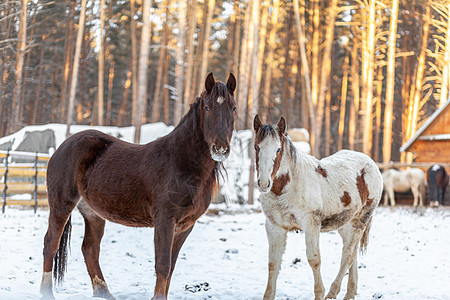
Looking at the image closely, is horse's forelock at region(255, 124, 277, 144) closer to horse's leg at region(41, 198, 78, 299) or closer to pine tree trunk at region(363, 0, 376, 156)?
horse's leg at region(41, 198, 78, 299)

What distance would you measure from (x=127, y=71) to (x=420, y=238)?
87.3ft

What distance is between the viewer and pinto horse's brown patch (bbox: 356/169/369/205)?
17.4 feet

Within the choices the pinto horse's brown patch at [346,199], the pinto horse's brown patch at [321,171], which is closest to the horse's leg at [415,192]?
the pinto horse's brown patch at [346,199]

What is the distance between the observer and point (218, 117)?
11.5 feet

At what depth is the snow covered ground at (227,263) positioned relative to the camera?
5.27 meters

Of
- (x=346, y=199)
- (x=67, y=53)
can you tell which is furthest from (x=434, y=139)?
(x=67, y=53)

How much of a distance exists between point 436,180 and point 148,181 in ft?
49.5

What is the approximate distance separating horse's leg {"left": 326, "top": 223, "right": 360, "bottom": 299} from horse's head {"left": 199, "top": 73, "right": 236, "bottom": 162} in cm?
258

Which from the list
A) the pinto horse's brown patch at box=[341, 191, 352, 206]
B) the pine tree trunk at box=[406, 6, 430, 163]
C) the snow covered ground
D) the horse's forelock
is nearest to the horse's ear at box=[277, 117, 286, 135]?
the horse's forelock

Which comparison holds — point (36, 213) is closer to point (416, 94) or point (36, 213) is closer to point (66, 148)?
point (66, 148)

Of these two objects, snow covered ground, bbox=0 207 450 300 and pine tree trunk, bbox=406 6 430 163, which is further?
pine tree trunk, bbox=406 6 430 163

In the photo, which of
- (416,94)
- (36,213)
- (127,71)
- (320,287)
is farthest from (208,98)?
(127,71)

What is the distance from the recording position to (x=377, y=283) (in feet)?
19.7

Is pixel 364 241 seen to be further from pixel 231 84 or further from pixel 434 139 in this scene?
pixel 434 139
